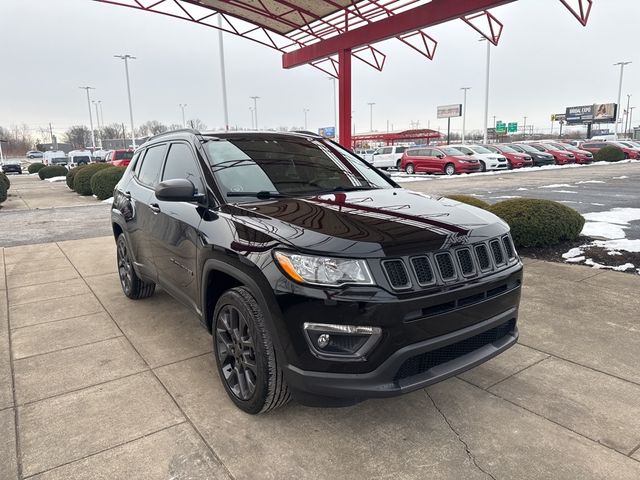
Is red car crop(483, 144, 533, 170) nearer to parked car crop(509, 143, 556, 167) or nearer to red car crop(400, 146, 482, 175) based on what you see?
parked car crop(509, 143, 556, 167)

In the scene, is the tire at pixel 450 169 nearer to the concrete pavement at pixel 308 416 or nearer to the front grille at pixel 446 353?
the concrete pavement at pixel 308 416

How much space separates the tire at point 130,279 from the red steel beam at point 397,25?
36.7 feet

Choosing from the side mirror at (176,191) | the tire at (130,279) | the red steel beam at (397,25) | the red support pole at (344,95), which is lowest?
the tire at (130,279)

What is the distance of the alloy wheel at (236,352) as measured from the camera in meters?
2.79

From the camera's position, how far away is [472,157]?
26.1m

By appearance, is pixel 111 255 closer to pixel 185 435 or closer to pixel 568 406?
pixel 185 435

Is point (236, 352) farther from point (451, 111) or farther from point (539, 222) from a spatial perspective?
point (451, 111)

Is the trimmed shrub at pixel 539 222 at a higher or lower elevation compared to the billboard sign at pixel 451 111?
lower

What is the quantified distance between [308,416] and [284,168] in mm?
1850

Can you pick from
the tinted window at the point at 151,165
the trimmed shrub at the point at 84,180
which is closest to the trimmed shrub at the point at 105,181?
the trimmed shrub at the point at 84,180

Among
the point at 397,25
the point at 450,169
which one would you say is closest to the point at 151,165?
the point at 397,25

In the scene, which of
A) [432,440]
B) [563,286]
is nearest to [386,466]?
[432,440]

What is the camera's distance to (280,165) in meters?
A: 3.71

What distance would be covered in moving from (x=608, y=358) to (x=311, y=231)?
Result: 8.47 ft
